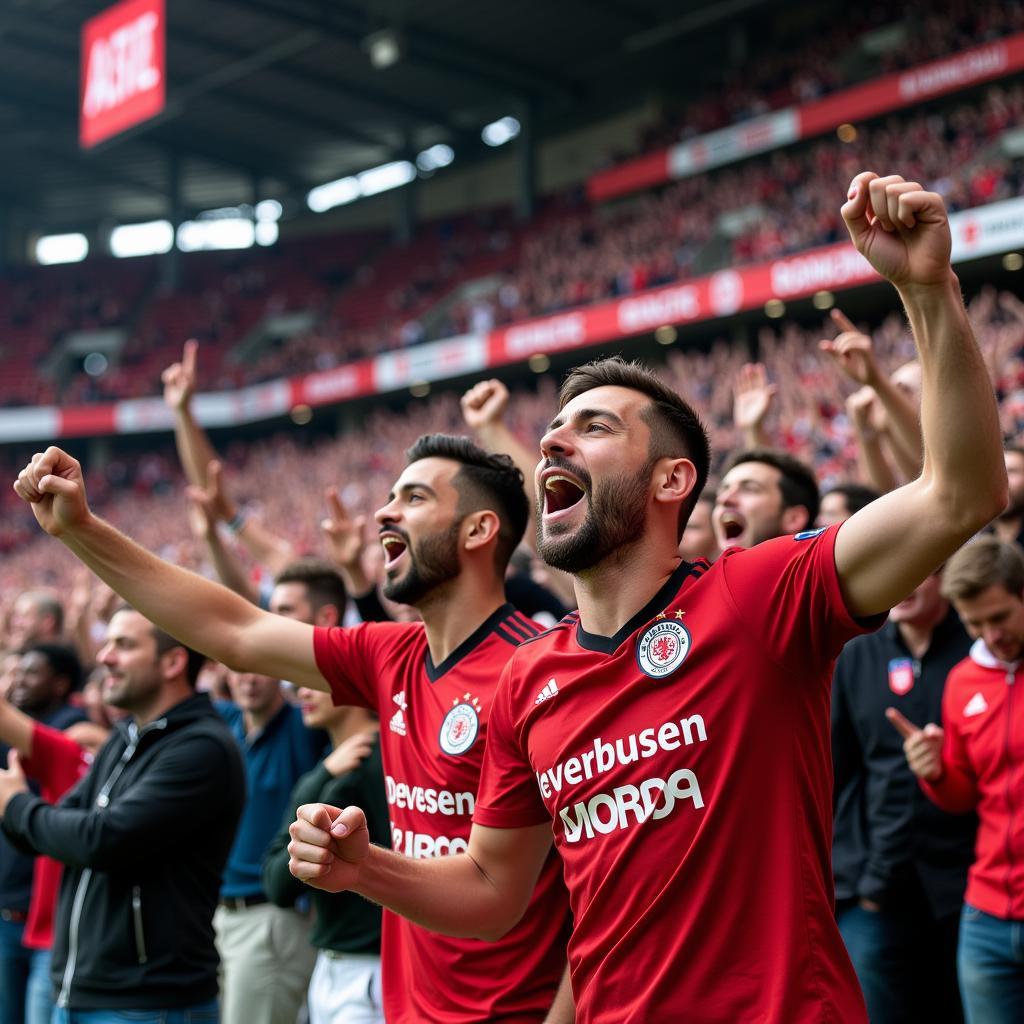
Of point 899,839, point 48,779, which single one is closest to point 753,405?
point 899,839

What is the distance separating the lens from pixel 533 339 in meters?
24.0

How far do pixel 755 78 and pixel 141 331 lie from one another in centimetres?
1861

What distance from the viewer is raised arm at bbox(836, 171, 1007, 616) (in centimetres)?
182

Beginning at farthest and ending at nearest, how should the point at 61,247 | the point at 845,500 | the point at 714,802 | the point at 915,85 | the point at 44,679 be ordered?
the point at 61,247 < the point at 915,85 < the point at 44,679 < the point at 845,500 < the point at 714,802

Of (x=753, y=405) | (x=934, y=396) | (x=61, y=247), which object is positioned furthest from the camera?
(x=61, y=247)

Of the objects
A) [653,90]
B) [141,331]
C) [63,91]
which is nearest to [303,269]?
[141,331]

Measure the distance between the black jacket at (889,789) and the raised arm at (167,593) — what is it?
1.87 metres

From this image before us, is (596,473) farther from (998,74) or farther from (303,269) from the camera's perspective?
(303,269)

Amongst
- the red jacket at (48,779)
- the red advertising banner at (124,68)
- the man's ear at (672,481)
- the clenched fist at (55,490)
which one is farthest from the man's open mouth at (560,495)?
the red advertising banner at (124,68)

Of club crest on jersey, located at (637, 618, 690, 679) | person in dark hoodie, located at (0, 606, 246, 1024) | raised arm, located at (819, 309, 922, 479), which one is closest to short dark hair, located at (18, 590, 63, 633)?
person in dark hoodie, located at (0, 606, 246, 1024)

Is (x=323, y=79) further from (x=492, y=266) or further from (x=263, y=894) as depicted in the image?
(x=263, y=894)

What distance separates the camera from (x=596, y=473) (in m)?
2.29

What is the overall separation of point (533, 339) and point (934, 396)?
22.4 meters

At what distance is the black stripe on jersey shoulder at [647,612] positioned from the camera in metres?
2.24
